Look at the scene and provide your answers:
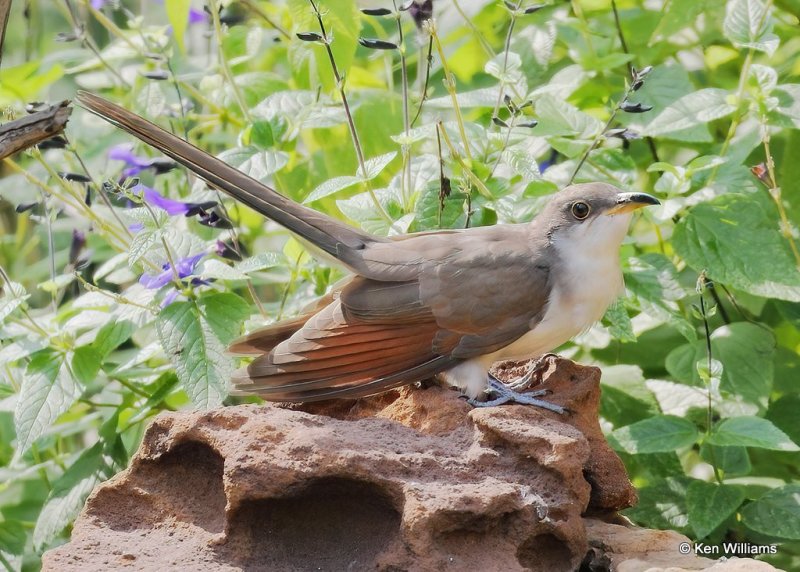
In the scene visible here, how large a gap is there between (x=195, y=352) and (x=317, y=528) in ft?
3.63

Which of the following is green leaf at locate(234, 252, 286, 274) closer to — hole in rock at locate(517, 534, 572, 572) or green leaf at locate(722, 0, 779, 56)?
hole in rock at locate(517, 534, 572, 572)

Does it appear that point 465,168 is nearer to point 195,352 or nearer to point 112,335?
point 195,352

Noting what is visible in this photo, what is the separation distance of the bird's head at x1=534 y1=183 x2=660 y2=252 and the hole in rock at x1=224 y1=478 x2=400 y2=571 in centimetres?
123

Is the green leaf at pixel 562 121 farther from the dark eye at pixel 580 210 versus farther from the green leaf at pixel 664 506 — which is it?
the green leaf at pixel 664 506

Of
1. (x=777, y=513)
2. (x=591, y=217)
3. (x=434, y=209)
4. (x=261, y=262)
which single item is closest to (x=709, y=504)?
(x=777, y=513)

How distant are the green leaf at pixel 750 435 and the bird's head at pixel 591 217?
0.71 m

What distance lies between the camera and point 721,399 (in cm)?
424

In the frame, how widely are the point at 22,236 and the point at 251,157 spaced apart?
3198mm

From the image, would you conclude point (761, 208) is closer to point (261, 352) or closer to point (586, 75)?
point (586, 75)

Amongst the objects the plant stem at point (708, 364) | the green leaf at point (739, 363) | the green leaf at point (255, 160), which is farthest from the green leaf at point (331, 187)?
the green leaf at point (739, 363)

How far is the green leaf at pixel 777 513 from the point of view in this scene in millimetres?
3721

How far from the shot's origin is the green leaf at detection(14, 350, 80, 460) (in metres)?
3.80

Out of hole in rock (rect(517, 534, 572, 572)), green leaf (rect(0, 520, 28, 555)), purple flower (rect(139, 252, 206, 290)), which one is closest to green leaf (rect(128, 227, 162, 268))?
purple flower (rect(139, 252, 206, 290))

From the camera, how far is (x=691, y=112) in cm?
420
